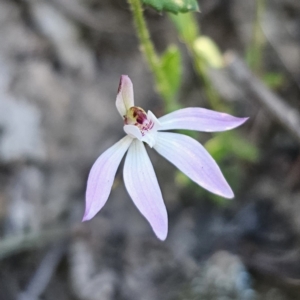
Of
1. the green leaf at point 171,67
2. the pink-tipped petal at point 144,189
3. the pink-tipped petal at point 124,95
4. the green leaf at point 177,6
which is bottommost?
the pink-tipped petal at point 144,189

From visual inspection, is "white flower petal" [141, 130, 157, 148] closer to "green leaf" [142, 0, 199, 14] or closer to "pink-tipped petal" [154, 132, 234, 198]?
"pink-tipped petal" [154, 132, 234, 198]

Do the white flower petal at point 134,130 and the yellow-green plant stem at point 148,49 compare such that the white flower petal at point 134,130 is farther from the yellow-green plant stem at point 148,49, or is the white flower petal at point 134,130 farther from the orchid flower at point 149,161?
the yellow-green plant stem at point 148,49

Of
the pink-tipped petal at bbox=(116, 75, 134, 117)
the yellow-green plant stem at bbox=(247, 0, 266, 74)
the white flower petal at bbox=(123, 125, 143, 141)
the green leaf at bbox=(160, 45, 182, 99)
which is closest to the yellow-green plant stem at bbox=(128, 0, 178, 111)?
the green leaf at bbox=(160, 45, 182, 99)

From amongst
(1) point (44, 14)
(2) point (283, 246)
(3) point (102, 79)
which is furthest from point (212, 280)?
(1) point (44, 14)

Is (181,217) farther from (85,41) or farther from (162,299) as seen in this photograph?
(85,41)

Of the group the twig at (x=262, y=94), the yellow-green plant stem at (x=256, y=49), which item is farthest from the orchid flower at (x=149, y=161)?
the yellow-green plant stem at (x=256, y=49)

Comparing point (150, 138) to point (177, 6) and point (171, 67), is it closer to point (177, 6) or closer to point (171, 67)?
point (177, 6)

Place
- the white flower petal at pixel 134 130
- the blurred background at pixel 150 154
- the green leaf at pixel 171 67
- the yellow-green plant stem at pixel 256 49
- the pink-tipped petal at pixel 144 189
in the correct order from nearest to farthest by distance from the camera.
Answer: the pink-tipped petal at pixel 144 189 → the white flower petal at pixel 134 130 → the green leaf at pixel 171 67 → the blurred background at pixel 150 154 → the yellow-green plant stem at pixel 256 49

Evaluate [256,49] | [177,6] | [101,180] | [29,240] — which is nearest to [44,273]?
[29,240]
